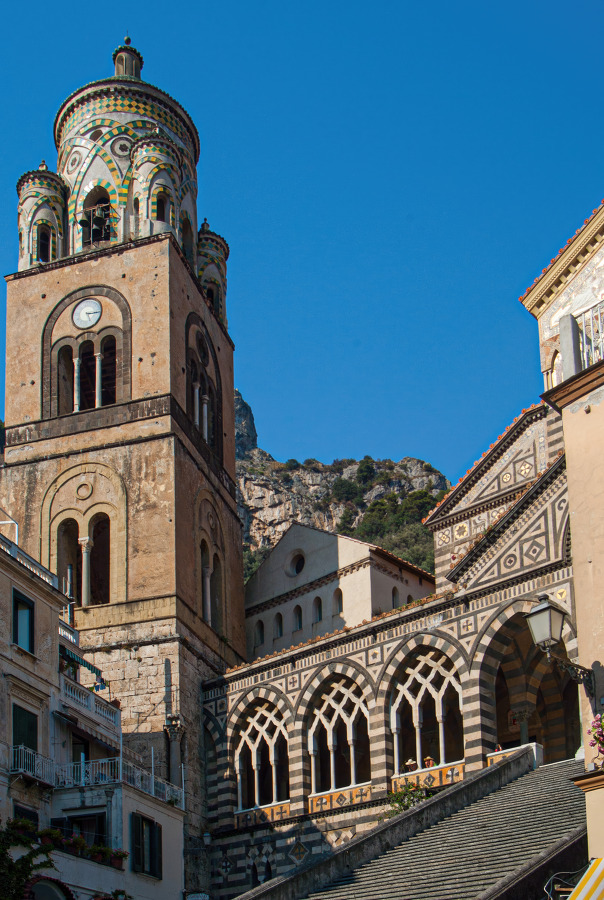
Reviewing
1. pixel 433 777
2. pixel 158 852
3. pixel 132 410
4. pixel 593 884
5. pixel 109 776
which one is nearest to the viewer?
pixel 593 884

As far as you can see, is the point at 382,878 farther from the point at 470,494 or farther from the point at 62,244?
the point at 62,244

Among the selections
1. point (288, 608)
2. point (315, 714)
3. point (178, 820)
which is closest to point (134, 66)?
point (288, 608)

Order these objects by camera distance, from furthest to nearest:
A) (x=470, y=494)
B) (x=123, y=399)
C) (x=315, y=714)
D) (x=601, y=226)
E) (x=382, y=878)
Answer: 1. (x=123, y=399)
2. (x=470, y=494)
3. (x=315, y=714)
4. (x=382, y=878)
5. (x=601, y=226)

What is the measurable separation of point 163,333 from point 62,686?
49.8 ft

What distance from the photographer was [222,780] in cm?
3600

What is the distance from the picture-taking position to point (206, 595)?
133 feet

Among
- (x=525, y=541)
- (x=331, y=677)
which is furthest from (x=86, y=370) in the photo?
(x=525, y=541)

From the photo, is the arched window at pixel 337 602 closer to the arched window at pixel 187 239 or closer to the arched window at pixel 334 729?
the arched window at pixel 334 729

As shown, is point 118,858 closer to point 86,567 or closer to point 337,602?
point 86,567

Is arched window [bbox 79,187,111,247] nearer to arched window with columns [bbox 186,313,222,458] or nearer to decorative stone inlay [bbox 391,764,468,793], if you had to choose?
arched window with columns [bbox 186,313,222,458]

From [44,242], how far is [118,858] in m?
24.6

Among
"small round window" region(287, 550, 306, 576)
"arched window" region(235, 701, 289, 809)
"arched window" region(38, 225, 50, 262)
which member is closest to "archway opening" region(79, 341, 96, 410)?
"arched window" region(38, 225, 50, 262)

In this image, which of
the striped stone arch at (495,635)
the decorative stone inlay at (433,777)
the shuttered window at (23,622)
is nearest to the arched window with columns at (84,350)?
the shuttered window at (23,622)

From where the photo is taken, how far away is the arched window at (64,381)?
4184 cm
